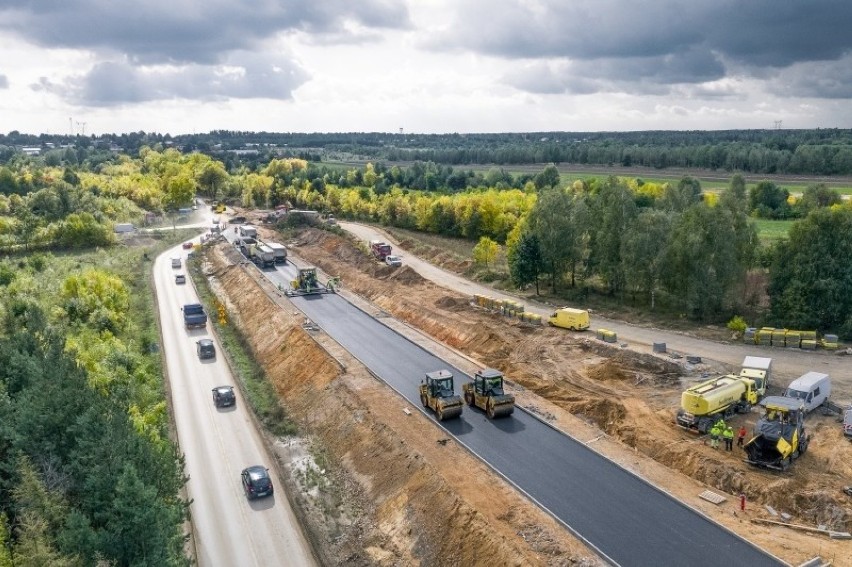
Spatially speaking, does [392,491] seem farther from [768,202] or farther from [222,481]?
[768,202]

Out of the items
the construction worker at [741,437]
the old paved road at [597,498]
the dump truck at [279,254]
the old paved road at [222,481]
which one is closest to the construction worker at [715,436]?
the construction worker at [741,437]

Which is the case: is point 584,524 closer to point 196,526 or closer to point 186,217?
point 196,526

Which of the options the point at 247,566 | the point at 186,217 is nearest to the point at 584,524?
the point at 247,566

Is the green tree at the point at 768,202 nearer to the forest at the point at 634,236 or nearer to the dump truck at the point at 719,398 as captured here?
the forest at the point at 634,236

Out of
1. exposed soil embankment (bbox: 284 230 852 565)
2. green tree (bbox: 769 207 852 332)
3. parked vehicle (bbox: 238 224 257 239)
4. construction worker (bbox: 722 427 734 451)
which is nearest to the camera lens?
exposed soil embankment (bbox: 284 230 852 565)

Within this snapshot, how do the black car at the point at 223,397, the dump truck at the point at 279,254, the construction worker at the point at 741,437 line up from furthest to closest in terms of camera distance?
the dump truck at the point at 279,254 → the black car at the point at 223,397 → the construction worker at the point at 741,437

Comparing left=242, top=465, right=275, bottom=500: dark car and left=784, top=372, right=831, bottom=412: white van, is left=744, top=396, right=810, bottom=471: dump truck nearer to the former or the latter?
left=784, top=372, right=831, bottom=412: white van

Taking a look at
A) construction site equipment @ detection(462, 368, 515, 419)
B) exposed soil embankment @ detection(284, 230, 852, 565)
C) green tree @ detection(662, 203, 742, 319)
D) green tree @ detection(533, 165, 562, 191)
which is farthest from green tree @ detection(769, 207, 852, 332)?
green tree @ detection(533, 165, 562, 191)

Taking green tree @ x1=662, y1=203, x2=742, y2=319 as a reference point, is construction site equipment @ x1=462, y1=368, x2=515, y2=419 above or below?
below
